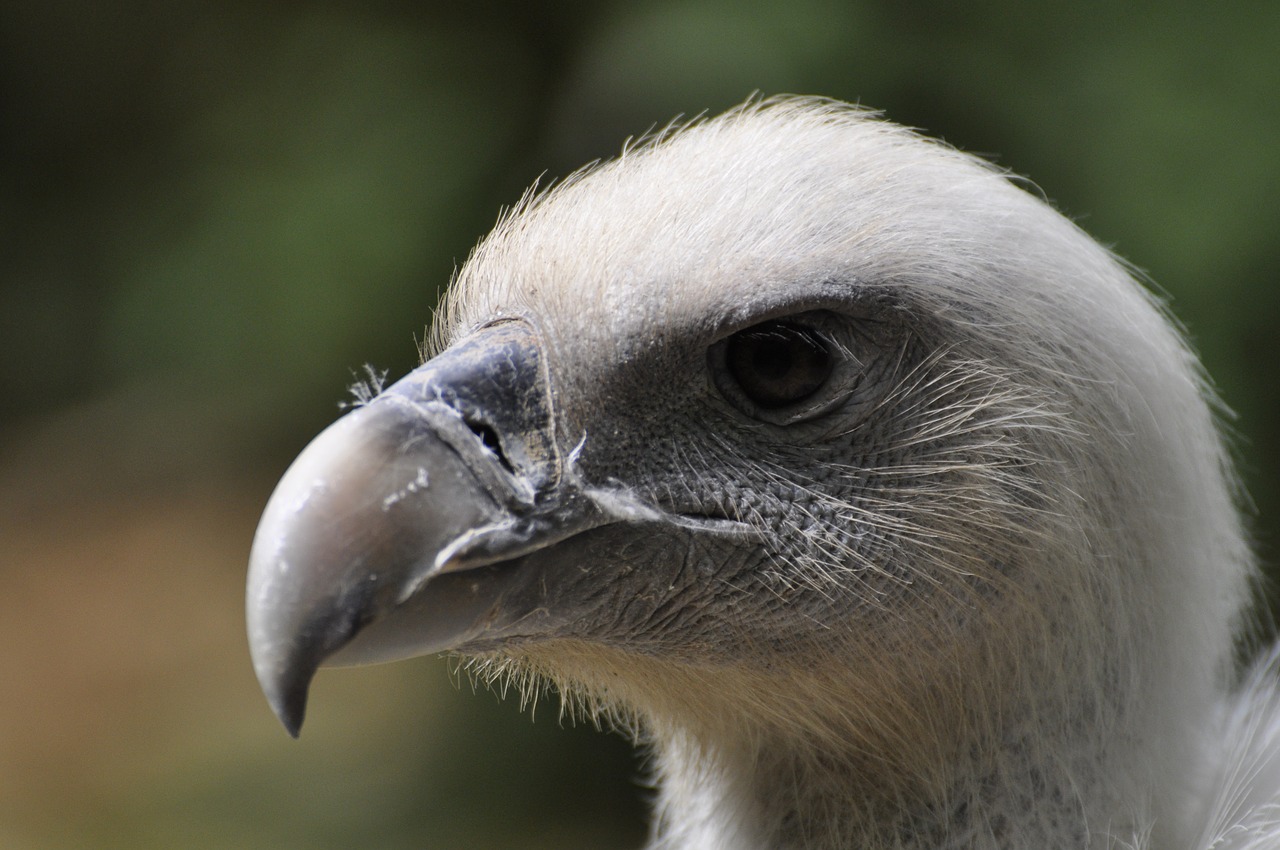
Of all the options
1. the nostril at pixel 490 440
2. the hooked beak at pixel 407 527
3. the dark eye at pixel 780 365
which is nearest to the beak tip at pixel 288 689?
the hooked beak at pixel 407 527

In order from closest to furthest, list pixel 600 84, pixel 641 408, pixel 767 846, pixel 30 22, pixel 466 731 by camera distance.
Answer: pixel 641 408, pixel 767 846, pixel 600 84, pixel 466 731, pixel 30 22

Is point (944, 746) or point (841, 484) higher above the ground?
point (841, 484)

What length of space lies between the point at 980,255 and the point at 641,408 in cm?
53

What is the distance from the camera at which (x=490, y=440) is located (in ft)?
5.46

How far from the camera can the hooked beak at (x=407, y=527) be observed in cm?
149

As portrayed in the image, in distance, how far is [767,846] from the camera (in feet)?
6.53

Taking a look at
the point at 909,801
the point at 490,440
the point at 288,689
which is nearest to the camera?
the point at 288,689

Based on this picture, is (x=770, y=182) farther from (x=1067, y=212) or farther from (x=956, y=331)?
(x=1067, y=212)

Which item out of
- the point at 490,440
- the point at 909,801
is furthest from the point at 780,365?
the point at 909,801

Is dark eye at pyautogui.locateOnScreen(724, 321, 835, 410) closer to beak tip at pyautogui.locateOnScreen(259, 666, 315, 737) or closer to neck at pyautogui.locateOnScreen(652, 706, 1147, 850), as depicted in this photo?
neck at pyautogui.locateOnScreen(652, 706, 1147, 850)

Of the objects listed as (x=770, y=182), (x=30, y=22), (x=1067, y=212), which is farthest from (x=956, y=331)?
(x=30, y=22)

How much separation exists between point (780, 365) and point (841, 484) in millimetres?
188

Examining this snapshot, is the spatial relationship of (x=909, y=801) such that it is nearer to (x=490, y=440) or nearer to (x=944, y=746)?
(x=944, y=746)

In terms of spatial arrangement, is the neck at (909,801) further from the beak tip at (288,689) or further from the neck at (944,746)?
the beak tip at (288,689)
